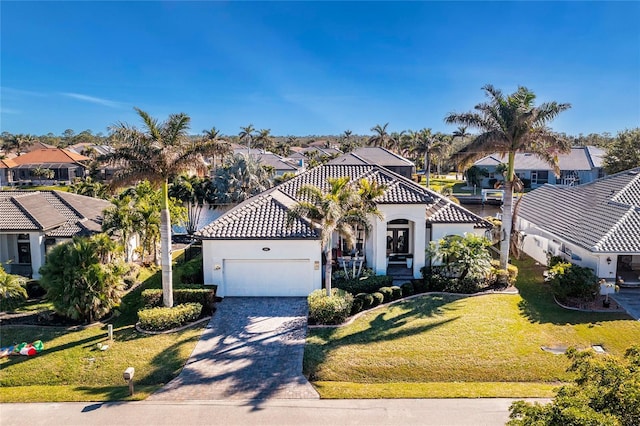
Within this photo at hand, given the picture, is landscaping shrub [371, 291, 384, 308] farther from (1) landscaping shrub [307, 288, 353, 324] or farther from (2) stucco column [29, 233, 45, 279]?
(2) stucco column [29, 233, 45, 279]

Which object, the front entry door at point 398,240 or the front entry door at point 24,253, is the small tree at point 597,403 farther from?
the front entry door at point 24,253

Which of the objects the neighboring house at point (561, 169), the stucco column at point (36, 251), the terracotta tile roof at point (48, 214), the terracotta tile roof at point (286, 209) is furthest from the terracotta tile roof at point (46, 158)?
the neighboring house at point (561, 169)

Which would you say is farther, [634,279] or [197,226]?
[197,226]

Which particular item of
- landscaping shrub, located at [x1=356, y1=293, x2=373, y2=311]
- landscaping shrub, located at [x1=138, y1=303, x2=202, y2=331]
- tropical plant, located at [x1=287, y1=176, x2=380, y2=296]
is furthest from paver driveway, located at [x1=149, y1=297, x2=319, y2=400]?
tropical plant, located at [x1=287, y1=176, x2=380, y2=296]

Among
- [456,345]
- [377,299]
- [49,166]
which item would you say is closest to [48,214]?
[377,299]

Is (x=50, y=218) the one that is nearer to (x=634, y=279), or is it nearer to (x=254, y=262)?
(x=254, y=262)

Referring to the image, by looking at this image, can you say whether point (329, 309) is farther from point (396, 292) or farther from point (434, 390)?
point (434, 390)

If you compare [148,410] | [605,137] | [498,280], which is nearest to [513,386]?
[498,280]
